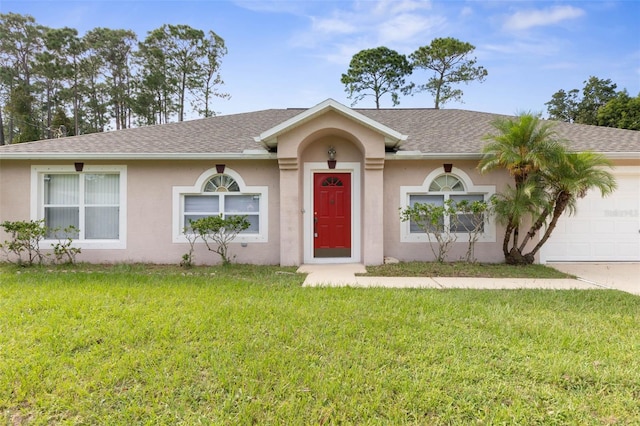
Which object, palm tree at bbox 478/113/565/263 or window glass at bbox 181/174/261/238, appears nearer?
palm tree at bbox 478/113/565/263

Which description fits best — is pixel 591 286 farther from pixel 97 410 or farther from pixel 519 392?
pixel 97 410

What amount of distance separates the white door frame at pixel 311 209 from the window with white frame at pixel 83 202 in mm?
5437

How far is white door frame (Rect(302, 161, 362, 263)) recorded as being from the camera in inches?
363

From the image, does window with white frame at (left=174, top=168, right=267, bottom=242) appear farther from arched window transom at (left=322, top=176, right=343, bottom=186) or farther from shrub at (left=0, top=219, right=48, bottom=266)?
shrub at (left=0, top=219, right=48, bottom=266)

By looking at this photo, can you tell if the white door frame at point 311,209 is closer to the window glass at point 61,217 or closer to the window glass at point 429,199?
the window glass at point 429,199

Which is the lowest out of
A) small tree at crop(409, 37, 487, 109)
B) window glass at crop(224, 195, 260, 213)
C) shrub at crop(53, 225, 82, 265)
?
shrub at crop(53, 225, 82, 265)

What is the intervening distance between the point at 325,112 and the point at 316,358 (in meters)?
6.43

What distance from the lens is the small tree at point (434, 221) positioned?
8.48 meters

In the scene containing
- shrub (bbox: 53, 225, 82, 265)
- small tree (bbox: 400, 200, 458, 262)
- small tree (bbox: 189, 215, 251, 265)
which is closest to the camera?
small tree (bbox: 189, 215, 251, 265)

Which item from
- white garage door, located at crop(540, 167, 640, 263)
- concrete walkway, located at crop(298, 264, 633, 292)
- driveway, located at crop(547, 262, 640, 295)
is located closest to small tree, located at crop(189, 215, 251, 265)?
concrete walkway, located at crop(298, 264, 633, 292)

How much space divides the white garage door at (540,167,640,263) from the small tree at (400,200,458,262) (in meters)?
2.89

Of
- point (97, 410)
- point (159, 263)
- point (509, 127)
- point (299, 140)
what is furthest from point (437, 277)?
point (159, 263)

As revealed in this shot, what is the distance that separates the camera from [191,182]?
9.22 m

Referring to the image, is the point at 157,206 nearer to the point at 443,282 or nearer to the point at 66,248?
the point at 66,248
